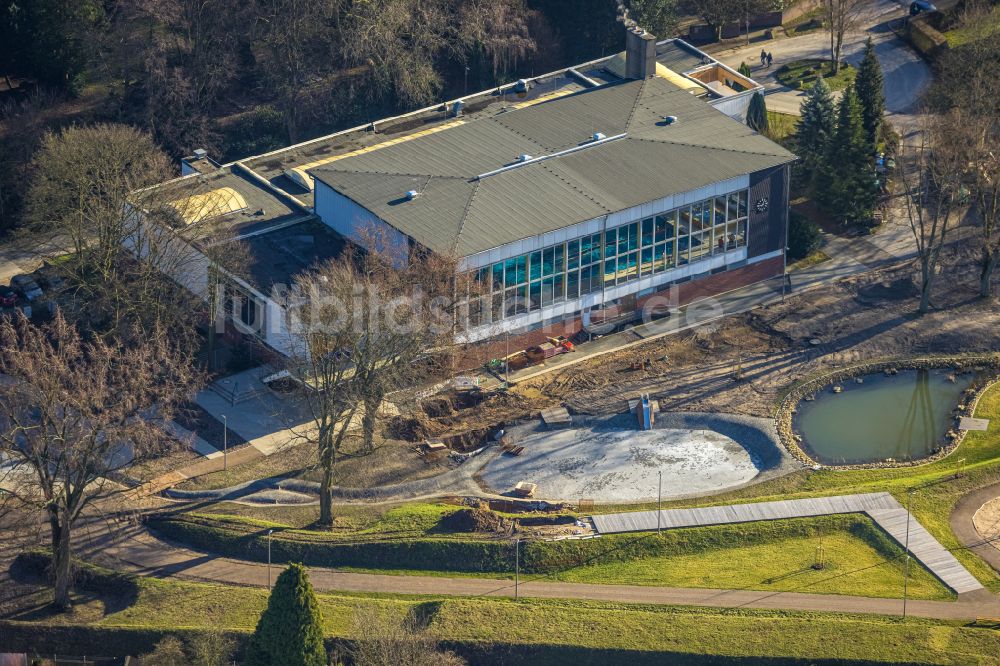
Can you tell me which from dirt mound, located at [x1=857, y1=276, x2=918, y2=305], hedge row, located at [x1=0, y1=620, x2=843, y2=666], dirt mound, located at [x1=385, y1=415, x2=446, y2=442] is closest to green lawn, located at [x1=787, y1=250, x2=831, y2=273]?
dirt mound, located at [x1=857, y1=276, x2=918, y2=305]

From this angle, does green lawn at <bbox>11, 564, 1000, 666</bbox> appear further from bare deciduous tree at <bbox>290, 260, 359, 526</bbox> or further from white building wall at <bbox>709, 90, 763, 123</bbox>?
white building wall at <bbox>709, 90, 763, 123</bbox>

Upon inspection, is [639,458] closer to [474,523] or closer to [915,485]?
[474,523]

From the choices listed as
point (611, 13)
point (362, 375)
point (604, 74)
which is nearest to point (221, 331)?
point (362, 375)

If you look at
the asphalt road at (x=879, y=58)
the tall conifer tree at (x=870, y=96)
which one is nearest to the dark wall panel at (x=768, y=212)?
the tall conifer tree at (x=870, y=96)

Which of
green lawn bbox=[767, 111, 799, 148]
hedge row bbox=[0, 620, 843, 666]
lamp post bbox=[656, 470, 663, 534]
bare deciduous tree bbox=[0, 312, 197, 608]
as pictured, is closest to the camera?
hedge row bbox=[0, 620, 843, 666]

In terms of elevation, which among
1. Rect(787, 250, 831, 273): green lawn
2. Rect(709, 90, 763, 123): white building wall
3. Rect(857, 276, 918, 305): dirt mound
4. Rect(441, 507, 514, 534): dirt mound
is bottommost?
Rect(441, 507, 514, 534): dirt mound

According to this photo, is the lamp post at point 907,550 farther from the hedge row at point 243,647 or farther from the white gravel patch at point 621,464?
the white gravel patch at point 621,464
